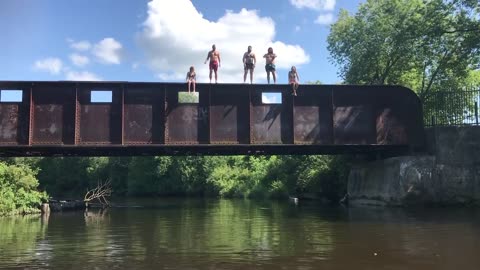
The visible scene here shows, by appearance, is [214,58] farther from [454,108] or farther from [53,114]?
[454,108]

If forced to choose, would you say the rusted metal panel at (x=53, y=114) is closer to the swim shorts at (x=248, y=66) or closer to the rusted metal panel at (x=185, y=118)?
the rusted metal panel at (x=185, y=118)

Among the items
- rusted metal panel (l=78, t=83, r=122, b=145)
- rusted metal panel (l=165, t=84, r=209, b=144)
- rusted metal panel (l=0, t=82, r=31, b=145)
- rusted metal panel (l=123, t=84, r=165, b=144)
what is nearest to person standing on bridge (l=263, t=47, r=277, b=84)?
rusted metal panel (l=165, t=84, r=209, b=144)

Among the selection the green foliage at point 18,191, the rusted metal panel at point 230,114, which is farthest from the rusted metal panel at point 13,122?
the rusted metal panel at point 230,114

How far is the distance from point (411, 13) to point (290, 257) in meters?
29.2

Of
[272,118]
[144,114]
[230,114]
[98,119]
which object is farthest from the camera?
[272,118]

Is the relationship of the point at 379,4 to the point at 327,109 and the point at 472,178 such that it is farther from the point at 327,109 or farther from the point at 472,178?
the point at 472,178

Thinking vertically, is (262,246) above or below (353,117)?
below

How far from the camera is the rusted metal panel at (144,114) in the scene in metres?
27.1

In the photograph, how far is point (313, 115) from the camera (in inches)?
1130

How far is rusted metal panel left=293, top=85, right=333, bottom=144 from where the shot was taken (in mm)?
28391

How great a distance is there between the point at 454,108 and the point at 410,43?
7235mm

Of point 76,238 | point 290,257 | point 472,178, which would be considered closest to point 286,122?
point 472,178

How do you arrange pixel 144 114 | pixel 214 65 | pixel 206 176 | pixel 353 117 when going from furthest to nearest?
pixel 206 176, pixel 353 117, pixel 144 114, pixel 214 65

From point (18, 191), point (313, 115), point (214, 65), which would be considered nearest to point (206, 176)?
point (18, 191)
